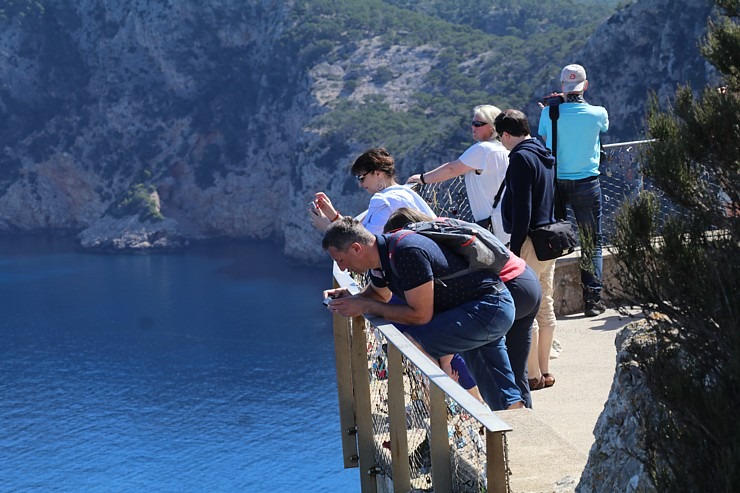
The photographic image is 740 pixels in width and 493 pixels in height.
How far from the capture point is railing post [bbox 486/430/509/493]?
3158 millimetres

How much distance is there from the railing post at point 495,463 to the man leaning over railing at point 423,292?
104cm

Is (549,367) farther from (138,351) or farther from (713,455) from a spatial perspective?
(138,351)

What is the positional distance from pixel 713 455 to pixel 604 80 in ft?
207

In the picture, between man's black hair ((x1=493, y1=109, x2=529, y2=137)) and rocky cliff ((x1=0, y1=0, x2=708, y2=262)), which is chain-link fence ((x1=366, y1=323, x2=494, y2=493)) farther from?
rocky cliff ((x1=0, y1=0, x2=708, y2=262))

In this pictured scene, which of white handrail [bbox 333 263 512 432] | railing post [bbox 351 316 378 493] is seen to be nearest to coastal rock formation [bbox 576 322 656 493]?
white handrail [bbox 333 263 512 432]

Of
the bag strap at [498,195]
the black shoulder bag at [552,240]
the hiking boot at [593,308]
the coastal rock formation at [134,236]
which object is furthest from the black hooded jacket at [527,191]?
the coastal rock formation at [134,236]

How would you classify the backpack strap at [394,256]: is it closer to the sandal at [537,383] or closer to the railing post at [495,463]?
the railing post at [495,463]

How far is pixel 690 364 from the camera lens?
2621 millimetres

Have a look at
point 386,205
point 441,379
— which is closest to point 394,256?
point 441,379

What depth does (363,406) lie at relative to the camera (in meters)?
4.80

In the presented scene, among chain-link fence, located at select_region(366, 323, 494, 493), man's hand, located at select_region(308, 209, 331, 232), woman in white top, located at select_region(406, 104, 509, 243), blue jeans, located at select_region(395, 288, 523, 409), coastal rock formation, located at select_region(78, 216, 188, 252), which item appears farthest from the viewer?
coastal rock formation, located at select_region(78, 216, 188, 252)

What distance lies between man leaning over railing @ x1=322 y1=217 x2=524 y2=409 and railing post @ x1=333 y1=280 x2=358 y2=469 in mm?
705

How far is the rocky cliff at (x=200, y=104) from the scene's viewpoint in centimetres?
8556

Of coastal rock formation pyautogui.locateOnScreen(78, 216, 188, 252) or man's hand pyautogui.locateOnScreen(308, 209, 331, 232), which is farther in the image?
coastal rock formation pyautogui.locateOnScreen(78, 216, 188, 252)
